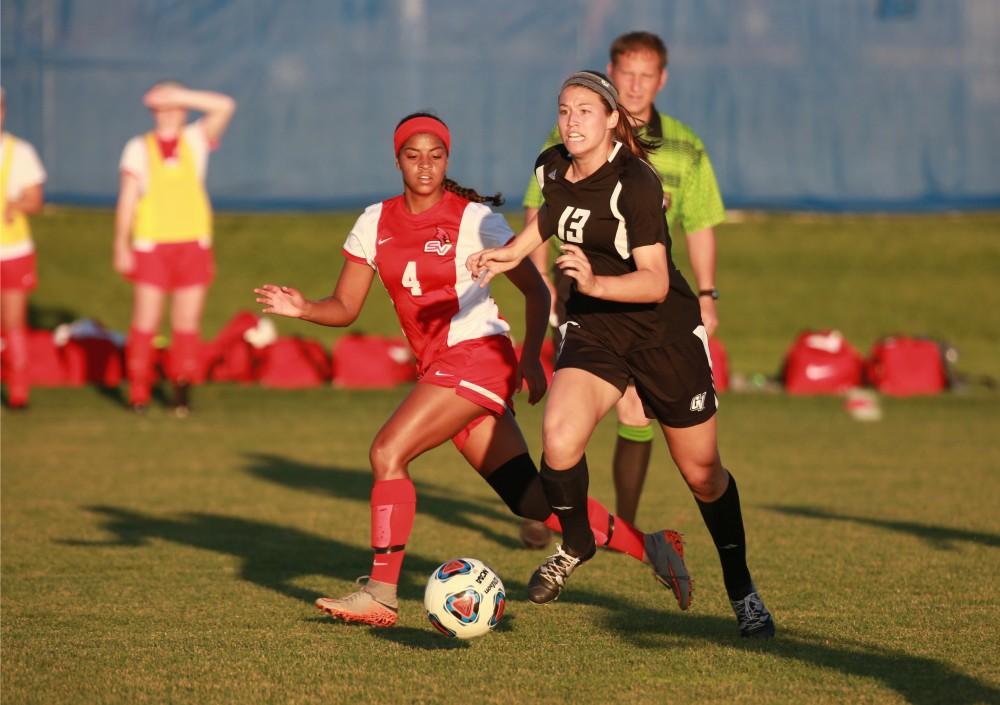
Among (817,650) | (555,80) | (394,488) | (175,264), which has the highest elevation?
(555,80)

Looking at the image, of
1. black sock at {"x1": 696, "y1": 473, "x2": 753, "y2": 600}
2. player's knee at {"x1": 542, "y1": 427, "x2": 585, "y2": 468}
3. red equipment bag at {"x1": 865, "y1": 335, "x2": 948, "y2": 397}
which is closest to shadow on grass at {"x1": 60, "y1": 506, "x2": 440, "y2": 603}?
player's knee at {"x1": 542, "y1": 427, "x2": 585, "y2": 468}

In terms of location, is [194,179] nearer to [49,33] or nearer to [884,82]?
[49,33]

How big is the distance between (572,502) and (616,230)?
104cm

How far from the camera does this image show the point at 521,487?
609 cm

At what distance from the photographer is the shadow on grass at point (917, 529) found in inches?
303

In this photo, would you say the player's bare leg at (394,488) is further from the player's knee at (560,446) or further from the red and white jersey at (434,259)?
the player's knee at (560,446)

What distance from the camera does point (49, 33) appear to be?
52.9ft

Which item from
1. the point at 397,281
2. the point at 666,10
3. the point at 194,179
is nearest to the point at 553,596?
the point at 397,281

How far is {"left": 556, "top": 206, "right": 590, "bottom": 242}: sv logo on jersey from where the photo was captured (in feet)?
17.8

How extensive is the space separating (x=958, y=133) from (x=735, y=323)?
3.25 m

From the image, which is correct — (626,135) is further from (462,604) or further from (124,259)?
(124,259)

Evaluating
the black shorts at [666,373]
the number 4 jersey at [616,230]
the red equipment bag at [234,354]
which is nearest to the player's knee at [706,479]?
the black shorts at [666,373]

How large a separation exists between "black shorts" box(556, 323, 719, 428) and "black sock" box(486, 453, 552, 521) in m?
0.70

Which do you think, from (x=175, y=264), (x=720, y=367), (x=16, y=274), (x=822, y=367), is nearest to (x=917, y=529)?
(x=720, y=367)
